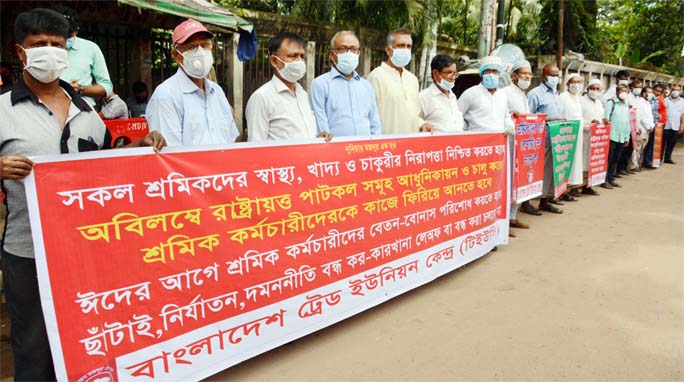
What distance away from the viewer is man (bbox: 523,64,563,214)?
646 centimetres

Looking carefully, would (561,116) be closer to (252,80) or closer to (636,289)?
(636,289)

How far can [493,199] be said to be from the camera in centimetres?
450

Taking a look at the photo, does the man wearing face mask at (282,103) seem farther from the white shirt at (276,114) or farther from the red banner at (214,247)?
the red banner at (214,247)

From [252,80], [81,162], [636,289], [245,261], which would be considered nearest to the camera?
[81,162]

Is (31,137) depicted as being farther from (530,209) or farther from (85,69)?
(530,209)

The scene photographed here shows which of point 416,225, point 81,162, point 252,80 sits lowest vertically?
point 416,225

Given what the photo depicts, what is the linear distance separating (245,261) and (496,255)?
2.88m

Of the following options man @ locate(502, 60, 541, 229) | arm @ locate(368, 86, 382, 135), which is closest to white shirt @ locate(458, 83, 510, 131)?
man @ locate(502, 60, 541, 229)

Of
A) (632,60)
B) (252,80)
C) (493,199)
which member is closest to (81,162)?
(493,199)

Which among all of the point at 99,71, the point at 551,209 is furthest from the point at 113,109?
the point at 551,209

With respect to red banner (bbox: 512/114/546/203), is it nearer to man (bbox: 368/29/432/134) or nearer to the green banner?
the green banner

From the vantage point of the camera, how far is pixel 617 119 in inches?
333

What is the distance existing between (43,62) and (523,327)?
2926 millimetres

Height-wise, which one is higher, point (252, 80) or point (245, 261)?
point (252, 80)
